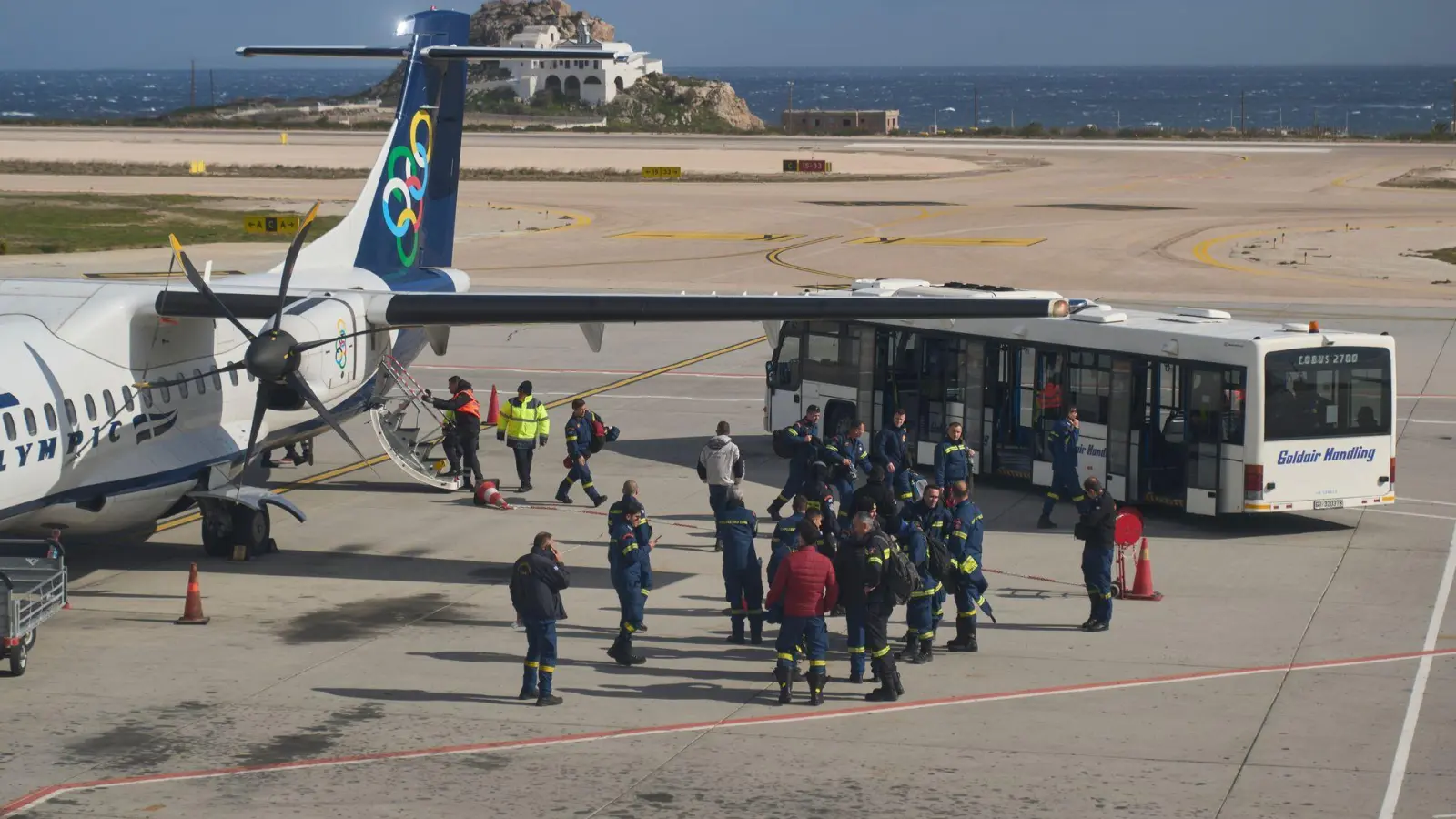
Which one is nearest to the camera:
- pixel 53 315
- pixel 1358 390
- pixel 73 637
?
pixel 73 637

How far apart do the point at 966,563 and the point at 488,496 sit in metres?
8.95

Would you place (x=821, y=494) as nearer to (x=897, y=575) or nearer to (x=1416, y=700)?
(x=897, y=575)

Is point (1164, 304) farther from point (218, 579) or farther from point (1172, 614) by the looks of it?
point (218, 579)

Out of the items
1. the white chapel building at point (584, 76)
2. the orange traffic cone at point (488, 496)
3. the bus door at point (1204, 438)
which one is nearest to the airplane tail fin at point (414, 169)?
the orange traffic cone at point (488, 496)

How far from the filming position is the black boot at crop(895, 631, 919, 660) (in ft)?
52.0

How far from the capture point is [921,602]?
15648mm

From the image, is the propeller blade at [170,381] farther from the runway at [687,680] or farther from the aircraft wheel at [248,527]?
the runway at [687,680]

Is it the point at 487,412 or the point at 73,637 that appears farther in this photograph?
the point at 487,412

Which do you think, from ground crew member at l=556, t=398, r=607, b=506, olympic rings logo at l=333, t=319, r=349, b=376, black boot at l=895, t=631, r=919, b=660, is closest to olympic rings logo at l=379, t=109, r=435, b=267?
olympic rings logo at l=333, t=319, r=349, b=376

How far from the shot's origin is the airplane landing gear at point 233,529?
20125mm

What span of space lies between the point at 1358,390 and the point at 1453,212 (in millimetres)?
48819

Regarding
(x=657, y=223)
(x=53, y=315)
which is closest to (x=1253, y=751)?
(x=53, y=315)

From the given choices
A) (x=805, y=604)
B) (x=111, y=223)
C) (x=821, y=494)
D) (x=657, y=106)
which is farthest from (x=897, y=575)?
(x=657, y=106)

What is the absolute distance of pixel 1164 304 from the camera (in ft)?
144
